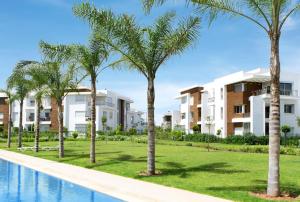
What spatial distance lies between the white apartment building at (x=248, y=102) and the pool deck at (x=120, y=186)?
33.0 metres

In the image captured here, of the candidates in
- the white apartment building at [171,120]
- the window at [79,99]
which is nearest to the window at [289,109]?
the white apartment building at [171,120]

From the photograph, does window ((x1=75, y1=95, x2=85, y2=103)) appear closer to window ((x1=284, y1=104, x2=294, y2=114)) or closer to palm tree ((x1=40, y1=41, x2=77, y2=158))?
window ((x1=284, y1=104, x2=294, y2=114))

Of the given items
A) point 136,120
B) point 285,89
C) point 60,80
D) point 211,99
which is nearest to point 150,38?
point 60,80

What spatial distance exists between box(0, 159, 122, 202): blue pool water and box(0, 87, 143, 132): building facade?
2108 inches

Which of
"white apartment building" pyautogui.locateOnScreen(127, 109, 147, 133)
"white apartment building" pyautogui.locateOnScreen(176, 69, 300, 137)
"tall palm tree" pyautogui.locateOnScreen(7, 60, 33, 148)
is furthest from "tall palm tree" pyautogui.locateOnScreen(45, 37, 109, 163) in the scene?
"white apartment building" pyautogui.locateOnScreen(127, 109, 147, 133)

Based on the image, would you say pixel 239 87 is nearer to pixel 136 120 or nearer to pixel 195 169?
pixel 195 169

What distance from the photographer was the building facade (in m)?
81.8

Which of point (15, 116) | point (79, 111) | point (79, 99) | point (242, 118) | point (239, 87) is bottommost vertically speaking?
point (242, 118)

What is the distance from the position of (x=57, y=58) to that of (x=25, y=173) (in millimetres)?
6879

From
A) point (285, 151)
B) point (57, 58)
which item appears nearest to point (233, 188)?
point (57, 58)

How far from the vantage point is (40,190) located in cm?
1709

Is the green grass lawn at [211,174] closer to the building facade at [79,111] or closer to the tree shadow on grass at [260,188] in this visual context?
the tree shadow on grass at [260,188]

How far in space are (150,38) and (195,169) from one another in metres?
5.82

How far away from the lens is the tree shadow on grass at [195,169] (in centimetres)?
1881
